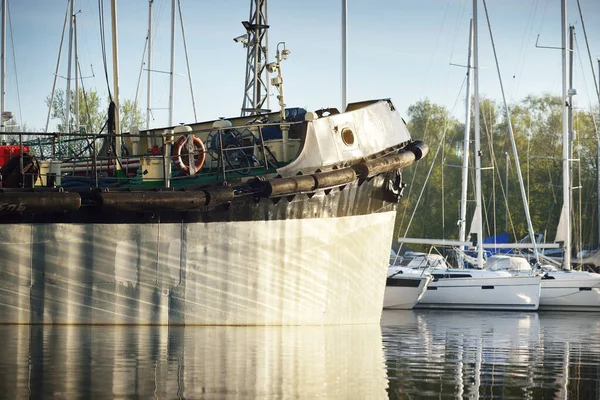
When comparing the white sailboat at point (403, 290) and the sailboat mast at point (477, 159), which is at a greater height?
the sailboat mast at point (477, 159)

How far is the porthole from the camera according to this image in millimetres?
19781

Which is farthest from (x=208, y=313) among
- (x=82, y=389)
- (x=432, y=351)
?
(x=82, y=389)

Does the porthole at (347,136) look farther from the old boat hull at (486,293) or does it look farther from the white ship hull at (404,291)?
the old boat hull at (486,293)

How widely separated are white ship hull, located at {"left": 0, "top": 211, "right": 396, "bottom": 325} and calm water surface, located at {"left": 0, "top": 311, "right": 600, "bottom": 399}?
38cm

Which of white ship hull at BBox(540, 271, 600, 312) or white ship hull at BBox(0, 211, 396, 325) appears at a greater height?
white ship hull at BBox(0, 211, 396, 325)

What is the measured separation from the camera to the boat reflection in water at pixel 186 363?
1015cm

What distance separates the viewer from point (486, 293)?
3756 cm

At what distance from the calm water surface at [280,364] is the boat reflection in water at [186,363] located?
13 millimetres

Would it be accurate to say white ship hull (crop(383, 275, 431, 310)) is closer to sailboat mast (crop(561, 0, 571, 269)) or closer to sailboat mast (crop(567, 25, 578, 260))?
sailboat mast (crop(561, 0, 571, 269))

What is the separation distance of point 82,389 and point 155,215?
305 inches

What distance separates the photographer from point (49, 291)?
17.4m

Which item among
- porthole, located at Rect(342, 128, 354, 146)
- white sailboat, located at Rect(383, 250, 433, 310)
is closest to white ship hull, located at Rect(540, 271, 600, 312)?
white sailboat, located at Rect(383, 250, 433, 310)

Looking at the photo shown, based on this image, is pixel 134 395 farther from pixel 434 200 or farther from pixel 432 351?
pixel 434 200

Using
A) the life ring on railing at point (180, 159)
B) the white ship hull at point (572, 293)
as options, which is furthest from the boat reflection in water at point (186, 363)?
the white ship hull at point (572, 293)
